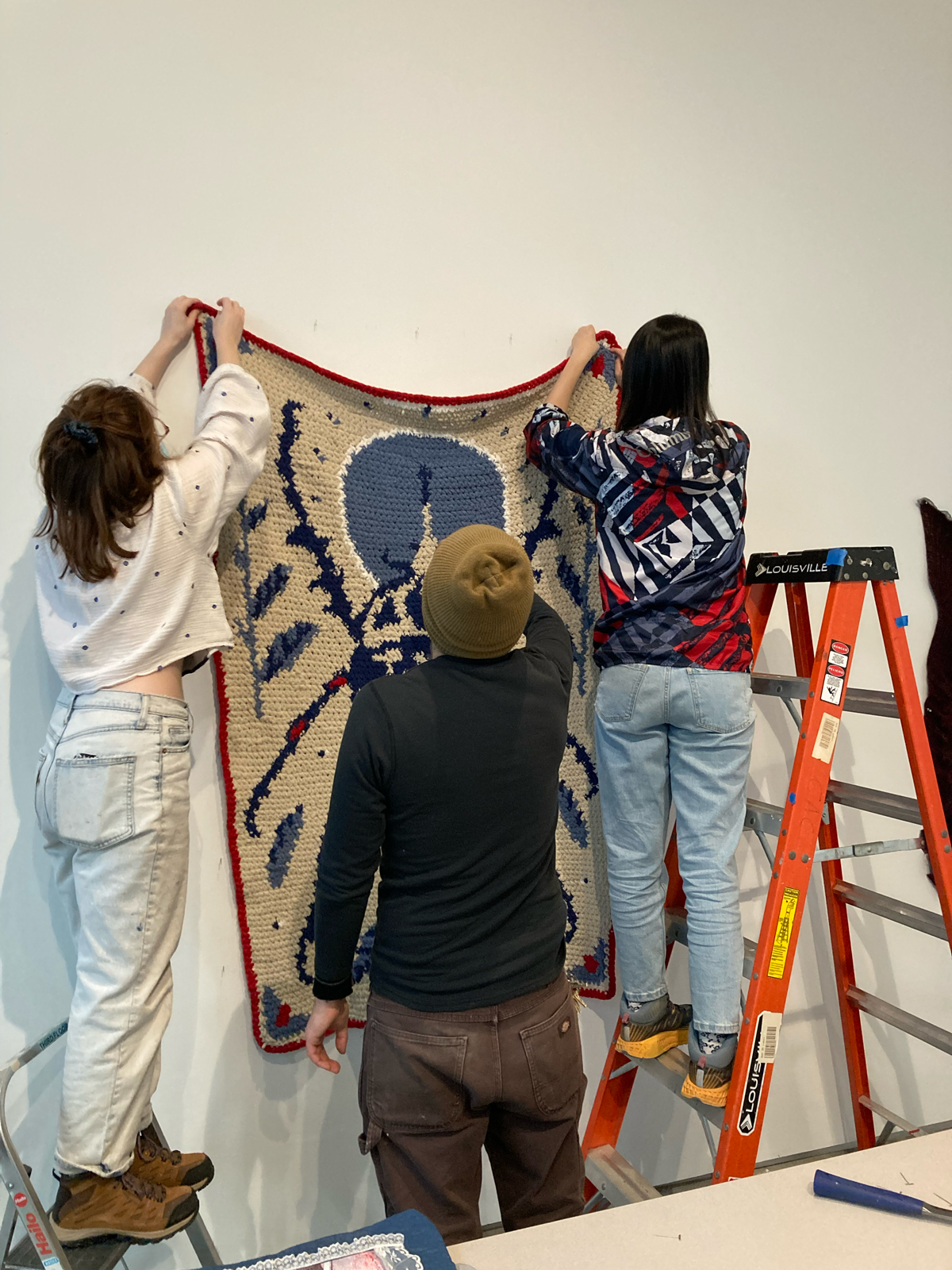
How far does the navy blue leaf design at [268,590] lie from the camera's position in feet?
4.61

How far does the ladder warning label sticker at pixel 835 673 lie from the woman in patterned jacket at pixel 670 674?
4.9 inches

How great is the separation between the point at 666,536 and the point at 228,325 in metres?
0.79

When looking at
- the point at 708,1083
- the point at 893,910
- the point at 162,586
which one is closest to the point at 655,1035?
the point at 708,1083

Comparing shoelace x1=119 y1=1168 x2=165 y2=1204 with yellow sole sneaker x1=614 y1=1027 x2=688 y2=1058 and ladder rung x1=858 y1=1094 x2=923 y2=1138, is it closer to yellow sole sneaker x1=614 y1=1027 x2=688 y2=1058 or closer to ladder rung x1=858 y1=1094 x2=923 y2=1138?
yellow sole sneaker x1=614 y1=1027 x2=688 y2=1058

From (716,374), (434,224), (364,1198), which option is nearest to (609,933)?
(364,1198)

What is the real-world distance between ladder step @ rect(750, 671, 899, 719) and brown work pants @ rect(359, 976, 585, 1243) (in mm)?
666

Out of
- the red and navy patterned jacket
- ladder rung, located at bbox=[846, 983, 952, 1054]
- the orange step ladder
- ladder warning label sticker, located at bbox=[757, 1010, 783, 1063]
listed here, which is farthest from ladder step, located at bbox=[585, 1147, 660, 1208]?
the red and navy patterned jacket

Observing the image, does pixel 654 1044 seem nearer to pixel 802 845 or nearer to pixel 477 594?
pixel 802 845

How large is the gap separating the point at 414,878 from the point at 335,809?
0.44ft

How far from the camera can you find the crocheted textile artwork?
141 centimetres

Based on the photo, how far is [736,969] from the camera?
1372 millimetres

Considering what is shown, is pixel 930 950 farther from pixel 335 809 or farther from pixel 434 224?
pixel 434 224

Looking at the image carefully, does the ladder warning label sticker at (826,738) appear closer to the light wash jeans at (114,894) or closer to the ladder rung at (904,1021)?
the ladder rung at (904,1021)

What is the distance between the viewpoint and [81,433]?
113 centimetres
